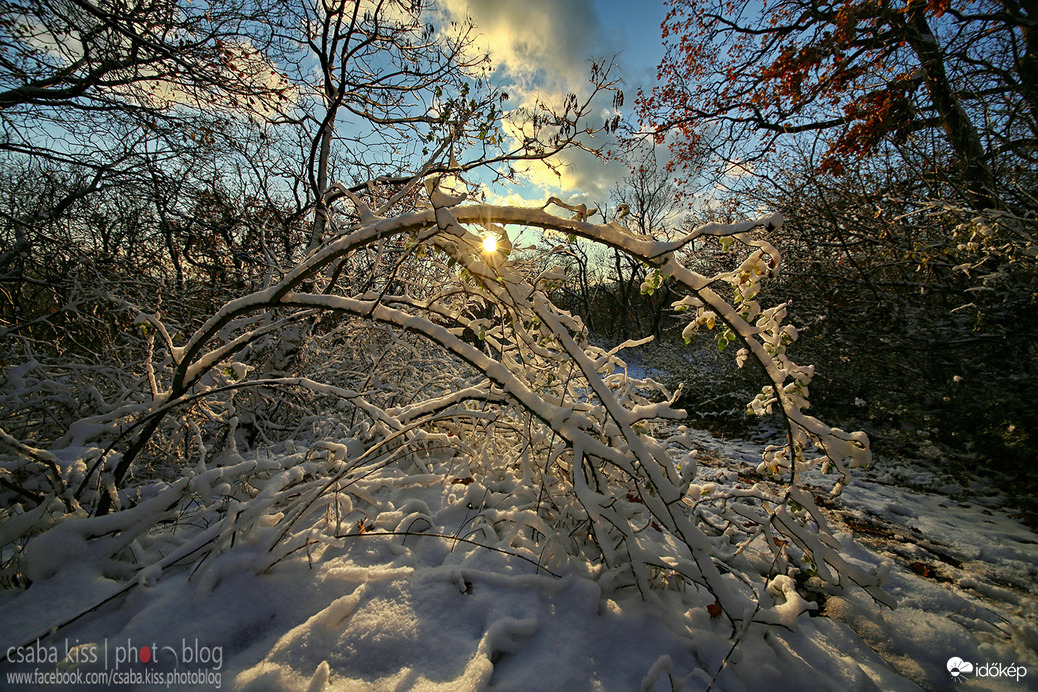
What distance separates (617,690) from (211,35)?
5.57 meters

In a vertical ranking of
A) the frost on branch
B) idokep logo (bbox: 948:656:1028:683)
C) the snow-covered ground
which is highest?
the frost on branch

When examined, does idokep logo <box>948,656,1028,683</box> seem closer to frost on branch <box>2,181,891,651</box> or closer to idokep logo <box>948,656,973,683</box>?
idokep logo <box>948,656,973,683</box>

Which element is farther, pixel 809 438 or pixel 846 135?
pixel 846 135

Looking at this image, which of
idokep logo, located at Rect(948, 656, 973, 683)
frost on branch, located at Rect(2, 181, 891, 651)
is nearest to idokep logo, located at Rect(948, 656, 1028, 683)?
idokep logo, located at Rect(948, 656, 973, 683)

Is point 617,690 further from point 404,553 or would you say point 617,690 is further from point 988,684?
point 988,684

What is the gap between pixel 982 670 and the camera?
1.54 meters

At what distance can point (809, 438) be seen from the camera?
1.57 meters

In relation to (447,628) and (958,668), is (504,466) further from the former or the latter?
(958,668)

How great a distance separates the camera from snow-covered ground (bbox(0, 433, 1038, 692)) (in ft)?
3.91

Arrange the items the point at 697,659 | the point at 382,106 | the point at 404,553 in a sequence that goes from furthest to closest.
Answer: the point at 382,106 < the point at 404,553 < the point at 697,659

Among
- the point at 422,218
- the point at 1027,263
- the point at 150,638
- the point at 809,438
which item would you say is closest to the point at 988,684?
the point at 809,438

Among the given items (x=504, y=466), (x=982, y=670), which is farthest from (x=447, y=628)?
(x=982, y=670)

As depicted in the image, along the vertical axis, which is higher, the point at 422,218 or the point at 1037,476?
the point at 422,218

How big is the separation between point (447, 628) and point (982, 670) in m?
2.13
